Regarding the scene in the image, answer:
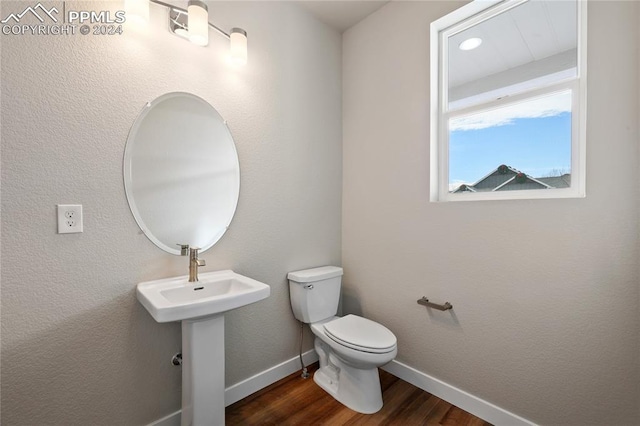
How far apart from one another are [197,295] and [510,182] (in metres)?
1.81

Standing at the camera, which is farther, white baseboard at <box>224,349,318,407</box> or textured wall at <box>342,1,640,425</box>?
white baseboard at <box>224,349,318,407</box>

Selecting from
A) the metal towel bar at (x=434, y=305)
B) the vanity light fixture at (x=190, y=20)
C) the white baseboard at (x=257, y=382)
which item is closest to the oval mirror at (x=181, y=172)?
the vanity light fixture at (x=190, y=20)

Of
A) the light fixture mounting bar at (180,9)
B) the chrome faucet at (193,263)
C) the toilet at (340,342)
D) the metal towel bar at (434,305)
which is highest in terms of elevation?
the light fixture mounting bar at (180,9)

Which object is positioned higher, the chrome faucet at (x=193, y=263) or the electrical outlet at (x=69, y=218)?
the electrical outlet at (x=69, y=218)

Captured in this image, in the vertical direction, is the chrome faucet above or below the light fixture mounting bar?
below

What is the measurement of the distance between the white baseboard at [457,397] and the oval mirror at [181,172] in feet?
5.03

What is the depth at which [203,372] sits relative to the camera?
1303 mm

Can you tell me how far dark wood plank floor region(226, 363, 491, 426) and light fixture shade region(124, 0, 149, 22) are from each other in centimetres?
208

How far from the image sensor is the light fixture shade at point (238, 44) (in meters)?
1.59

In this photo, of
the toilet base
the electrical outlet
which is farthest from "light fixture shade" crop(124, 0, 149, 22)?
the toilet base

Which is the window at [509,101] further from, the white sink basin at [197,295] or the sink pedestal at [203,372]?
the sink pedestal at [203,372]

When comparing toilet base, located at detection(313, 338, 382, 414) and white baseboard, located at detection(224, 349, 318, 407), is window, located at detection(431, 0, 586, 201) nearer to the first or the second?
toilet base, located at detection(313, 338, 382, 414)

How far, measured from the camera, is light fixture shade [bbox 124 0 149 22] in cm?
124

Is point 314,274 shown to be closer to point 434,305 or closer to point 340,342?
point 340,342
